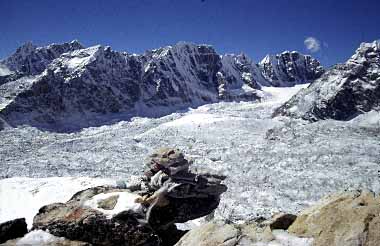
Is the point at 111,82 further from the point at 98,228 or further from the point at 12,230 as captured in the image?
the point at 98,228

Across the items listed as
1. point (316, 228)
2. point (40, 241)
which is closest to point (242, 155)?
point (40, 241)

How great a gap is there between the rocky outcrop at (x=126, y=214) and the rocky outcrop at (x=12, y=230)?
1.62 feet

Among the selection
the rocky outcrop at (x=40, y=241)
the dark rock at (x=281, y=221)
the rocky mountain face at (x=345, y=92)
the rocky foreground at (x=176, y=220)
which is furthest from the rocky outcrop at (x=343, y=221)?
the rocky mountain face at (x=345, y=92)

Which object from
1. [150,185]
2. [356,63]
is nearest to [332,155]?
[150,185]

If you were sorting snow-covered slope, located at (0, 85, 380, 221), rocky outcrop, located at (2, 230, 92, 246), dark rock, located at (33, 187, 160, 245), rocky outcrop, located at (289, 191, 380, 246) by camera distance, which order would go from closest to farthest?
rocky outcrop, located at (289, 191, 380, 246) < rocky outcrop, located at (2, 230, 92, 246) < dark rock, located at (33, 187, 160, 245) < snow-covered slope, located at (0, 85, 380, 221)

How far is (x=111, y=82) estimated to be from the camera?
406 feet

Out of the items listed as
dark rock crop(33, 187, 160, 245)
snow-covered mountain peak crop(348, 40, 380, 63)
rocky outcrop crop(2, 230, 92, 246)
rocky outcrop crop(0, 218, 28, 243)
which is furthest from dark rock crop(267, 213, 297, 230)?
snow-covered mountain peak crop(348, 40, 380, 63)

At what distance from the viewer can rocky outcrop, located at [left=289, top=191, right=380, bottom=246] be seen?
33.1 feet

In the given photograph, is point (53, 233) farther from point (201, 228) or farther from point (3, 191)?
point (3, 191)

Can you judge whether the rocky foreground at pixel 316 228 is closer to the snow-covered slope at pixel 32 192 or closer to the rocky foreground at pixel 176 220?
the rocky foreground at pixel 176 220

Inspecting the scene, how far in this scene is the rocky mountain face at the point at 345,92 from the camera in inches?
3157

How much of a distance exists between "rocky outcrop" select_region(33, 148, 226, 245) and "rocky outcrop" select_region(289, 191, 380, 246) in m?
6.49

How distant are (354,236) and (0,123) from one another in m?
87.8

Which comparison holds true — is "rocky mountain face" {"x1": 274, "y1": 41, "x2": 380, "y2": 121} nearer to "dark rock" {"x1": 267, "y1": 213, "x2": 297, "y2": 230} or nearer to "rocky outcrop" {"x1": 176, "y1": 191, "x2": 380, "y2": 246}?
"dark rock" {"x1": 267, "y1": 213, "x2": 297, "y2": 230}
